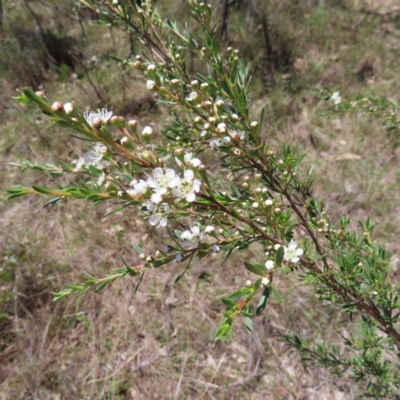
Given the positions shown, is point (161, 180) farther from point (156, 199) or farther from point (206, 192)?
point (206, 192)

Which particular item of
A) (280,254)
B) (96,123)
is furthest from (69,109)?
(280,254)

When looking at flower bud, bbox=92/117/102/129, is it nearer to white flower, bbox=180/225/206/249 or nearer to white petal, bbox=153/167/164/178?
white petal, bbox=153/167/164/178

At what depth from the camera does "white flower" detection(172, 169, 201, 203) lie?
0.91 metres

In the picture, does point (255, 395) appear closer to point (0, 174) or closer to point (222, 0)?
point (0, 174)

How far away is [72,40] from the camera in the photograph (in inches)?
219

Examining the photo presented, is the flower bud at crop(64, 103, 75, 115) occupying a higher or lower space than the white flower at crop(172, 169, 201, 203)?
higher

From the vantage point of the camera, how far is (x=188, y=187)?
935mm

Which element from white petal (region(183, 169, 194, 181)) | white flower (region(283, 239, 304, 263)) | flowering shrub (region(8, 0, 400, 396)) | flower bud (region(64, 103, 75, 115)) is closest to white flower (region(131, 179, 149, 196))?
flowering shrub (region(8, 0, 400, 396))

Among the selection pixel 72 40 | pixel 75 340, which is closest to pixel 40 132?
pixel 72 40

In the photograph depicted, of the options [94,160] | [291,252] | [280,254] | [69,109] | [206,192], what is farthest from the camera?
[206,192]

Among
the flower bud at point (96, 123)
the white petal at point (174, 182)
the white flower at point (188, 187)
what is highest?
the flower bud at point (96, 123)

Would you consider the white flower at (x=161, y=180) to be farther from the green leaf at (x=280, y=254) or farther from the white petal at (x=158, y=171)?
the green leaf at (x=280, y=254)

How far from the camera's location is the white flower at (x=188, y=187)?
35.8 inches

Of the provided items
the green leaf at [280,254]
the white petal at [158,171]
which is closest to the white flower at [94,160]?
the white petal at [158,171]
